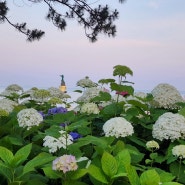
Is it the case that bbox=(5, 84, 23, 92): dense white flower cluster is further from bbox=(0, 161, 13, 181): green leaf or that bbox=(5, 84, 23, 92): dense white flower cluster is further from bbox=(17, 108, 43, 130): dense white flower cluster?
bbox=(0, 161, 13, 181): green leaf

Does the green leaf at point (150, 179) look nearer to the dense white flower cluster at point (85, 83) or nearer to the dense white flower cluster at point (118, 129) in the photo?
the dense white flower cluster at point (118, 129)

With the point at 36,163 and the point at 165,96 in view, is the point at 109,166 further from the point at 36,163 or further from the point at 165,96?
the point at 165,96

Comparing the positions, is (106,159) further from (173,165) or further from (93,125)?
(93,125)

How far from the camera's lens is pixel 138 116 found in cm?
250

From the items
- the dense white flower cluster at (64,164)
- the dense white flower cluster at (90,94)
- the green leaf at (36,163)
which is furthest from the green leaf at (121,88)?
the dense white flower cluster at (64,164)

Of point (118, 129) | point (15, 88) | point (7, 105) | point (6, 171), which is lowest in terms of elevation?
point (6, 171)

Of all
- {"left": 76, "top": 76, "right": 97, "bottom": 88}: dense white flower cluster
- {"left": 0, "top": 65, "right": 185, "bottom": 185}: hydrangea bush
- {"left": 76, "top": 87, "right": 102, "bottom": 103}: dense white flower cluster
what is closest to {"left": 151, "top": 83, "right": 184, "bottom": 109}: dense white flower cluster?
{"left": 0, "top": 65, "right": 185, "bottom": 185}: hydrangea bush

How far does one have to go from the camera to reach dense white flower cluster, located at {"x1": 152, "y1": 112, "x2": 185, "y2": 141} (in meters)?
2.04

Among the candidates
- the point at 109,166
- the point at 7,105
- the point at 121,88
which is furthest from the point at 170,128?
the point at 7,105

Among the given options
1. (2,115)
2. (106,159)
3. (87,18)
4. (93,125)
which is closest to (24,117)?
(2,115)

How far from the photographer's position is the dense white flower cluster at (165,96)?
2805 millimetres

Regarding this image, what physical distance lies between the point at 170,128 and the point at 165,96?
77cm

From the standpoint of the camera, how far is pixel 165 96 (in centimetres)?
280

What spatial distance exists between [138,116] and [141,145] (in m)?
0.48
